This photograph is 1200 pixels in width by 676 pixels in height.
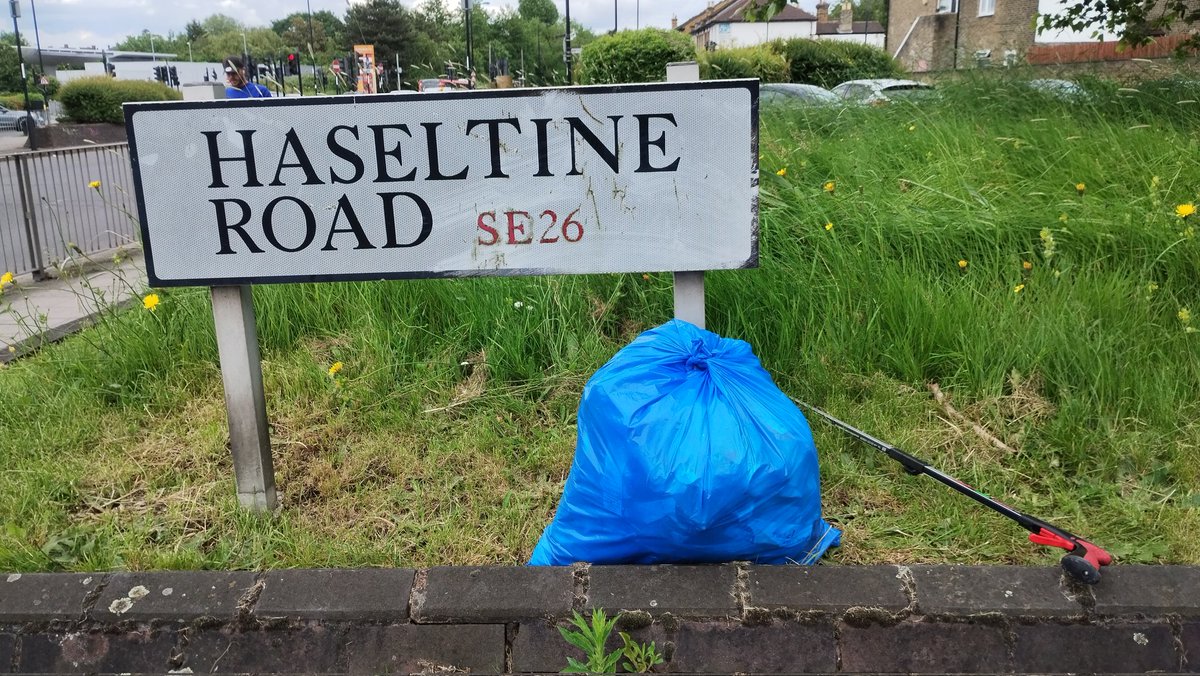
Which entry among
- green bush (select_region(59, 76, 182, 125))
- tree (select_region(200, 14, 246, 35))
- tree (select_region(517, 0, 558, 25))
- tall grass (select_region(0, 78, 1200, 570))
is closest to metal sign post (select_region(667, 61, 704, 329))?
tall grass (select_region(0, 78, 1200, 570))

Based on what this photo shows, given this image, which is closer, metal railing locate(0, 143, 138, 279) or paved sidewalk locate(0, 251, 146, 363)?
paved sidewalk locate(0, 251, 146, 363)

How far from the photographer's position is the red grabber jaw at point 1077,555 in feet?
6.77

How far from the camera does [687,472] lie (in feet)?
6.76

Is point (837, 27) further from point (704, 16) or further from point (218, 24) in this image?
point (218, 24)

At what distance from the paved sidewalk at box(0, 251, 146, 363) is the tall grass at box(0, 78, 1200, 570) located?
2.03 ft

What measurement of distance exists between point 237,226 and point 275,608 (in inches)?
41.4

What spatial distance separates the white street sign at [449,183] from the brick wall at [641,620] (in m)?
0.86

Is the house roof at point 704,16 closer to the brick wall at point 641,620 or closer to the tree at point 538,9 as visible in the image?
the tree at point 538,9

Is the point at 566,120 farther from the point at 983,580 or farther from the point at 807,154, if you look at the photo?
the point at 807,154

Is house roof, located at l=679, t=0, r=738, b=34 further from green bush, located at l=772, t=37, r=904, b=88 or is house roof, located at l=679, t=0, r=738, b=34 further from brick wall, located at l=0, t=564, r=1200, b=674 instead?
brick wall, located at l=0, t=564, r=1200, b=674

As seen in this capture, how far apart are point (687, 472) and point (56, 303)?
5612mm

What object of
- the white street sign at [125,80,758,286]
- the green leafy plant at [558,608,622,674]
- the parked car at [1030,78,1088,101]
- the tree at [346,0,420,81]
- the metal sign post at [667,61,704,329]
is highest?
the tree at [346,0,420,81]

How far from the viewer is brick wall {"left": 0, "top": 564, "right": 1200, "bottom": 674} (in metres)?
2.03

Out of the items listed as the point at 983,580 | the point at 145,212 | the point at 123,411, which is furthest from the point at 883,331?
the point at 123,411
